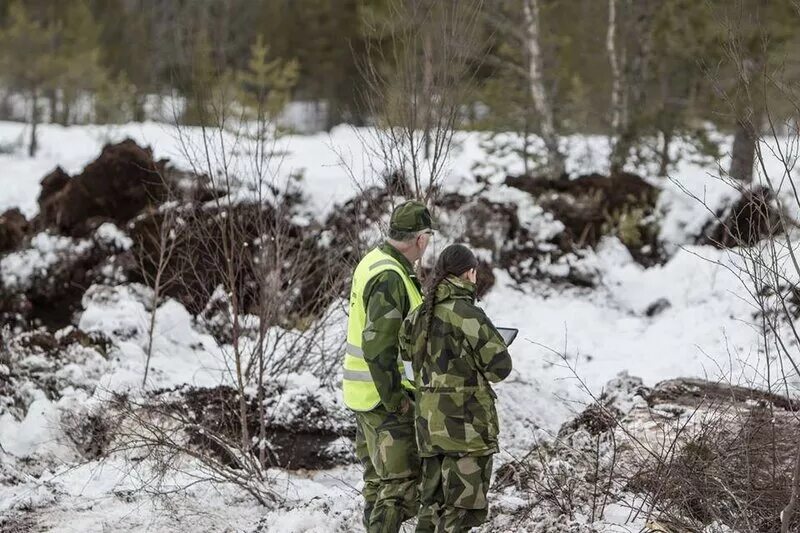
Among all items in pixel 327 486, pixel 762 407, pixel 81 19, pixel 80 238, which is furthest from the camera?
pixel 81 19

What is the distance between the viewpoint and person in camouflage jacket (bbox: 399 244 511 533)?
12.5ft

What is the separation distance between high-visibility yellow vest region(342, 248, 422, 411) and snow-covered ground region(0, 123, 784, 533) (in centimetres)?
107

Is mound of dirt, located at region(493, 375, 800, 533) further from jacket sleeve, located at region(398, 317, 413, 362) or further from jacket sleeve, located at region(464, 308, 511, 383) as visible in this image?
jacket sleeve, located at region(398, 317, 413, 362)

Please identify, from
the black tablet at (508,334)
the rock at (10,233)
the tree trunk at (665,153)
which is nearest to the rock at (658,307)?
the tree trunk at (665,153)

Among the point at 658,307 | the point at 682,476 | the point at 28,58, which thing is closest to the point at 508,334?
the point at 682,476

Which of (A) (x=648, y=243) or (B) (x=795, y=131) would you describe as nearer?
(B) (x=795, y=131)

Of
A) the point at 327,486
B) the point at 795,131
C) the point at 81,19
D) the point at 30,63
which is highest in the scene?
the point at 81,19

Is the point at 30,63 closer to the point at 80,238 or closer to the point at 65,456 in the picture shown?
the point at 80,238

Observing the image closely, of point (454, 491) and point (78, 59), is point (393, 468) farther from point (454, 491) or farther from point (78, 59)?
point (78, 59)

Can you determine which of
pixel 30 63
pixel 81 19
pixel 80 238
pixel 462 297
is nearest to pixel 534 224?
pixel 80 238

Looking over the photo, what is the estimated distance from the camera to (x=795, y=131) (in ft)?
11.6

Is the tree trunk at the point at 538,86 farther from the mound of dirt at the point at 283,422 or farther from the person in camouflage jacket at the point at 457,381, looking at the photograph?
the person in camouflage jacket at the point at 457,381

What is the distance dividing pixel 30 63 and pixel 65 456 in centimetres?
2280

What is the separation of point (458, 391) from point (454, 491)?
464 millimetres
